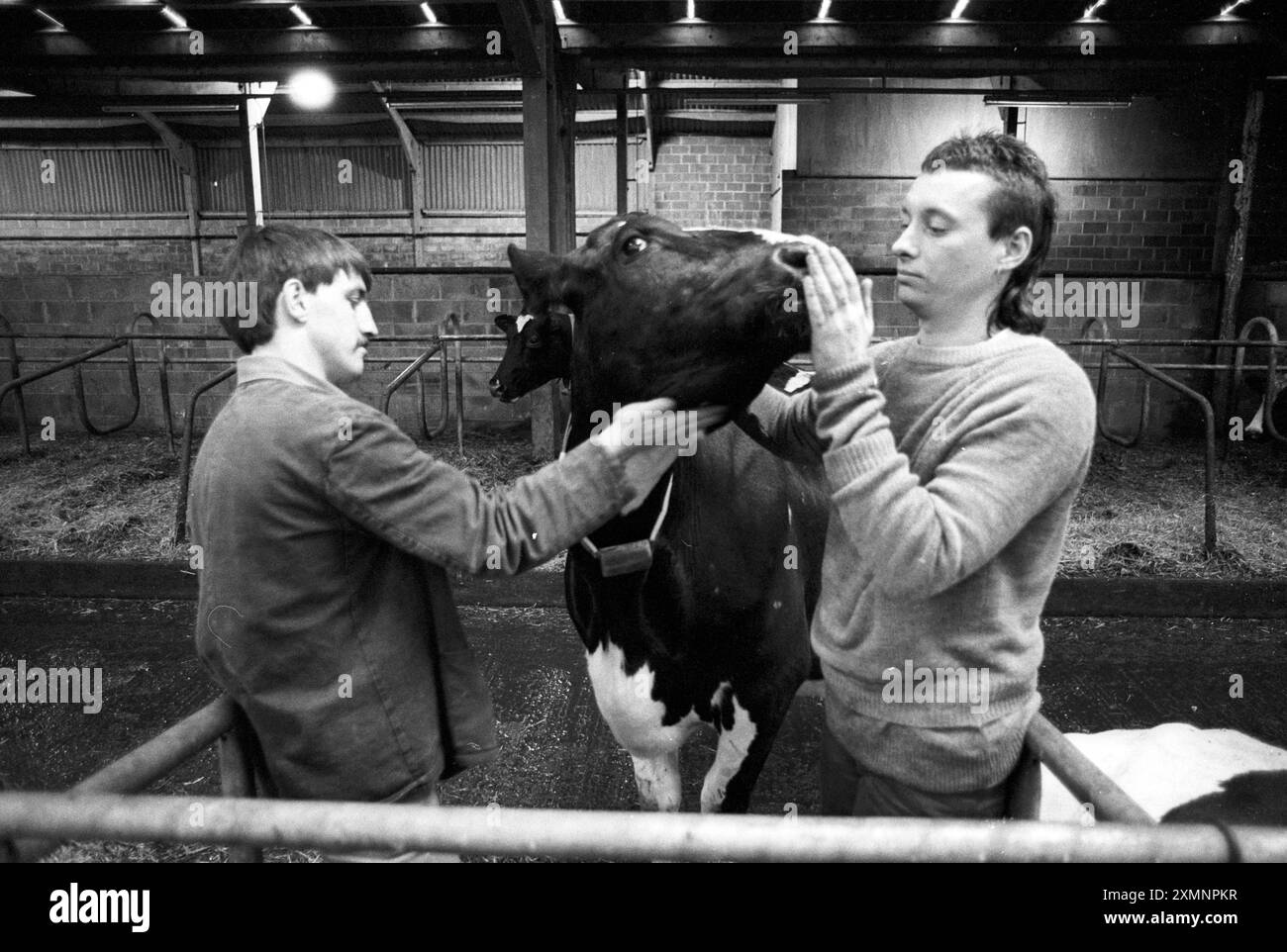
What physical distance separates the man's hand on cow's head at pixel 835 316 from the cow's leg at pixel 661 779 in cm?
152

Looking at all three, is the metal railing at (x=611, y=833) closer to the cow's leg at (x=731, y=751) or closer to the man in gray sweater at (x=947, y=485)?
the man in gray sweater at (x=947, y=485)

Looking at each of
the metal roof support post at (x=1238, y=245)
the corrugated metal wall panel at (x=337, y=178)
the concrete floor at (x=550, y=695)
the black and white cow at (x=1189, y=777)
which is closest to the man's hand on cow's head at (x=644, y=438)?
the black and white cow at (x=1189, y=777)

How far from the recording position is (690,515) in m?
2.11

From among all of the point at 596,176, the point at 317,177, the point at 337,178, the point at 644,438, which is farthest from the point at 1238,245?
the point at 317,177

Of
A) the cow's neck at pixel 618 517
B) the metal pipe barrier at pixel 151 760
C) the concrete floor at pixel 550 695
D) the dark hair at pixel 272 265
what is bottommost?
the concrete floor at pixel 550 695

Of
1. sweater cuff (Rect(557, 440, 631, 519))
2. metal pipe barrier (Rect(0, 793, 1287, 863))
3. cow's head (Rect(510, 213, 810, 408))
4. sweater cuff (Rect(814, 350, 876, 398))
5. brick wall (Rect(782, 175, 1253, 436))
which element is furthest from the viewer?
brick wall (Rect(782, 175, 1253, 436))

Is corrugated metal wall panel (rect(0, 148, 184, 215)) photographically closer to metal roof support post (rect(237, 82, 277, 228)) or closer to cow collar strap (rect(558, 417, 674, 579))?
metal roof support post (rect(237, 82, 277, 228))

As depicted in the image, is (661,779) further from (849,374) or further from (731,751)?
(849,374)

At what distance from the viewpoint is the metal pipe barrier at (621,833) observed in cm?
84

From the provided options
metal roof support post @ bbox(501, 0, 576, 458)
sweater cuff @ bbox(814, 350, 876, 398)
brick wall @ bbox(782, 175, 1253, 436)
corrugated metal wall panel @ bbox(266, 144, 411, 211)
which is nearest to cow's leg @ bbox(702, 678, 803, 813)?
sweater cuff @ bbox(814, 350, 876, 398)

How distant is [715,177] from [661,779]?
10081mm

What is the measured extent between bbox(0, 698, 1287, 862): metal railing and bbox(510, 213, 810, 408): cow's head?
0.81 meters

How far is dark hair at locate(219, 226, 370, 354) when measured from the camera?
1.38 meters
